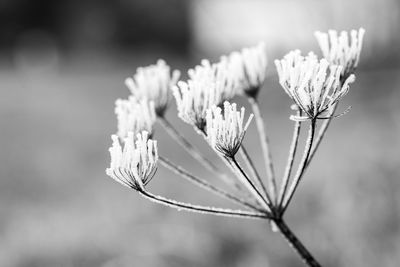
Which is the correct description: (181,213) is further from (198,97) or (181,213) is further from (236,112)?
(236,112)

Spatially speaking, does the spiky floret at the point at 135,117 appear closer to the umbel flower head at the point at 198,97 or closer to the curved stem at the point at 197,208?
the umbel flower head at the point at 198,97

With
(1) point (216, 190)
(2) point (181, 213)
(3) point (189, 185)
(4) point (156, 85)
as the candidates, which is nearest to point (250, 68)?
(4) point (156, 85)

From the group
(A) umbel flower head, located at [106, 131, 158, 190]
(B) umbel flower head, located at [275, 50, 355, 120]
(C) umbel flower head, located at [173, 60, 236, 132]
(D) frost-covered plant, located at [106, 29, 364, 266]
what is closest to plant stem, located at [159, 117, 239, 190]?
(D) frost-covered plant, located at [106, 29, 364, 266]

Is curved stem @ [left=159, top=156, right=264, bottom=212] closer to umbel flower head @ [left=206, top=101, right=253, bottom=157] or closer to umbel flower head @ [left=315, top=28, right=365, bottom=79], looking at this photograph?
umbel flower head @ [left=206, top=101, right=253, bottom=157]

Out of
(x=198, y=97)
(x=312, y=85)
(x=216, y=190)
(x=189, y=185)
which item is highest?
(x=198, y=97)

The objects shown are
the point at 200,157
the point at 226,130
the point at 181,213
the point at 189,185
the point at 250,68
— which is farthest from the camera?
the point at 189,185

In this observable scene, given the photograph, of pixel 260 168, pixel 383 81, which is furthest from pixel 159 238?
pixel 383 81
